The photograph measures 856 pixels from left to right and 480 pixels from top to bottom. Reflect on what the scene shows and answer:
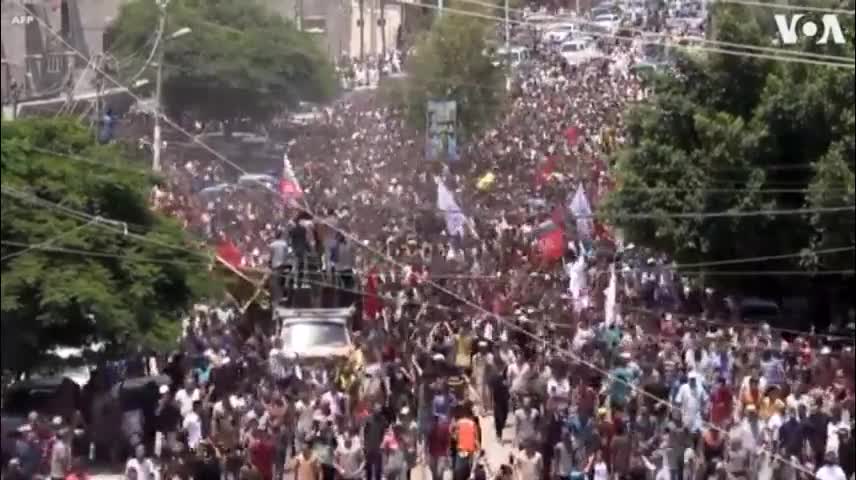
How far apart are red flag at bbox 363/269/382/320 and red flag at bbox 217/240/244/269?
1.40 m

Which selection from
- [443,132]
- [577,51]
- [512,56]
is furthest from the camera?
[512,56]

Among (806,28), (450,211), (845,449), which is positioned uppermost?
(806,28)

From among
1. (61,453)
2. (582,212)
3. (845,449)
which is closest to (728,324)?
(845,449)

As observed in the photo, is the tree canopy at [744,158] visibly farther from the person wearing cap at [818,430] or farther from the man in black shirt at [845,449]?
the man in black shirt at [845,449]

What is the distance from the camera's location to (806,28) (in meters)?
17.0

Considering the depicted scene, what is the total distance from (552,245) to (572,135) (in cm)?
387

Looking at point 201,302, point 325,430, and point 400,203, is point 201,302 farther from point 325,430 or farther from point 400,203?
point 400,203

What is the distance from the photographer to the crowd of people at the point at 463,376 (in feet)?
46.6

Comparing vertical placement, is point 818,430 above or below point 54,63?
below

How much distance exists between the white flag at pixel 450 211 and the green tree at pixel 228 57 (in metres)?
1.19

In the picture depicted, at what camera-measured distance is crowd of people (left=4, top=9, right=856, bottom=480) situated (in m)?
14.2

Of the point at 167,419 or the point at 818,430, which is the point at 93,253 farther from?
the point at 818,430

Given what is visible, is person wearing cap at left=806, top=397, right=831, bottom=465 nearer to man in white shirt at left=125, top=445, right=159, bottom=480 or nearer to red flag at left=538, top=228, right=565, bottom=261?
man in white shirt at left=125, top=445, right=159, bottom=480

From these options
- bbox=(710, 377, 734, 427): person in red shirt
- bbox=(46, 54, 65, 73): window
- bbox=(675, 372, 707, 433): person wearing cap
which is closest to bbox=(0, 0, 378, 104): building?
bbox=(46, 54, 65, 73): window
